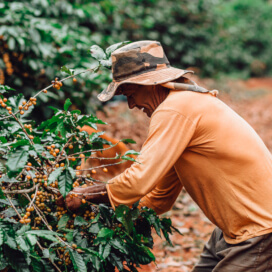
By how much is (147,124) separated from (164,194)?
5.13 m

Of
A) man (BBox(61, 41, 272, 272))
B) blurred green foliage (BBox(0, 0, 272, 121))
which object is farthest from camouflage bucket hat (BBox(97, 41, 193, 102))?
blurred green foliage (BBox(0, 0, 272, 121))

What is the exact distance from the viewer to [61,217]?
2.23 meters

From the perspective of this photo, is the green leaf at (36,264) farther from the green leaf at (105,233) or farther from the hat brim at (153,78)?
the hat brim at (153,78)

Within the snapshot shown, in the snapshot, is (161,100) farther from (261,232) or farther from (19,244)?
(19,244)

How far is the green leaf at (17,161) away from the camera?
67.5 inches

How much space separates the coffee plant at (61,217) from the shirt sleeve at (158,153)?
0.08m

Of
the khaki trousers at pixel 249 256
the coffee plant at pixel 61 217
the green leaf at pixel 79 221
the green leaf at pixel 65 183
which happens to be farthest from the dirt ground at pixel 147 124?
the green leaf at pixel 65 183

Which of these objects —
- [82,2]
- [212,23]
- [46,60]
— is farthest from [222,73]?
[46,60]

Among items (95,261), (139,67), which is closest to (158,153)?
(139,67)

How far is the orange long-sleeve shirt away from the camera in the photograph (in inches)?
79.1

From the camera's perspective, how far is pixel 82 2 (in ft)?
21.0

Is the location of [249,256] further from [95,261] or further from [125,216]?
[95,261]

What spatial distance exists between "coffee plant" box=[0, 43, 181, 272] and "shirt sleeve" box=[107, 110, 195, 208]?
0.27 ft

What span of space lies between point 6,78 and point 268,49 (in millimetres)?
14271
